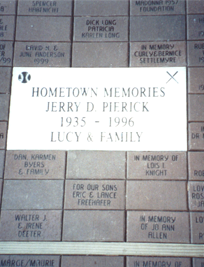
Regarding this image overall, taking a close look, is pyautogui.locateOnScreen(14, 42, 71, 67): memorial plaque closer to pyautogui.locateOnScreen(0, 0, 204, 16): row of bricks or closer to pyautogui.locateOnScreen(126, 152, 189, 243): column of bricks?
pyautogui.locateOnScreen(0, 0, 204, 16): row of bricks

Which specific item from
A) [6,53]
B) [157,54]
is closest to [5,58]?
[6,53]

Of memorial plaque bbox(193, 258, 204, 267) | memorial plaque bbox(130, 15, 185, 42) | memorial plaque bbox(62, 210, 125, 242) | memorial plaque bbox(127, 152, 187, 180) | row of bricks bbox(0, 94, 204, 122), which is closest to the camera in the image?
memorial plaque bbox(193, 258, 204, 267)

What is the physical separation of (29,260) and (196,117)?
2.67 m

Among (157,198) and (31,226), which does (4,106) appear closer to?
(31,226)

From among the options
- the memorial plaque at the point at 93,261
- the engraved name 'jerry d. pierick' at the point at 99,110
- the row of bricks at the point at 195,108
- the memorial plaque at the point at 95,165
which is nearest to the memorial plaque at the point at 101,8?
the engraved name 'jerry d. pierick' at the point at 99,110

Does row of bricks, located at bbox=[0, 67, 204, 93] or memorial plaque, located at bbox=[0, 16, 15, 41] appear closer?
row of bricks, located at bbox=[0, 67, 204, 93]

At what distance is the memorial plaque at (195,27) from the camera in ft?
14.6

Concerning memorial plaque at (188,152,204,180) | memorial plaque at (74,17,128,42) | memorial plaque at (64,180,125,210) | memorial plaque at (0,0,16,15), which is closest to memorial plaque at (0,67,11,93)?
memorial plaque at (0,0,16,15)

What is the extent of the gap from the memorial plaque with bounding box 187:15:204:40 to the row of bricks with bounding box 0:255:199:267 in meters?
2.78

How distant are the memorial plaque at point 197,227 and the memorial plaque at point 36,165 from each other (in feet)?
5.44

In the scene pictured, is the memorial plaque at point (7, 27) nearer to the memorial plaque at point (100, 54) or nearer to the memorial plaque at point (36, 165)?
the memorial plaque at point (100, 54)

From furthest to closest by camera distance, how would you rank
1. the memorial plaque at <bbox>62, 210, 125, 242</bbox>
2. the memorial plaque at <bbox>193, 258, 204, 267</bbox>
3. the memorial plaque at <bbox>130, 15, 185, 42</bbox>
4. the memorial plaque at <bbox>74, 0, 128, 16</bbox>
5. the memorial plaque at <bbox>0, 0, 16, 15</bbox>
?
the memorial plaque at <bbox>0, 0, 16, 15</bbox>, the memorial plaque at <bbox>74, 0, 128, 16</bbox>, the memorial plaque at <bbox>130, 15, 185, 42</bbox>, the memorial plaque at <bbox>62, 210, 125, 242</bbox>, the memorial plaque at <bbox>193, 258, 204, 267</bbox>

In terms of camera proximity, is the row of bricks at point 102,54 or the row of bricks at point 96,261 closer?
the row of bricks at point 96,261

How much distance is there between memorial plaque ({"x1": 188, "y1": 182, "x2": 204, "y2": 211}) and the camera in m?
4.03
